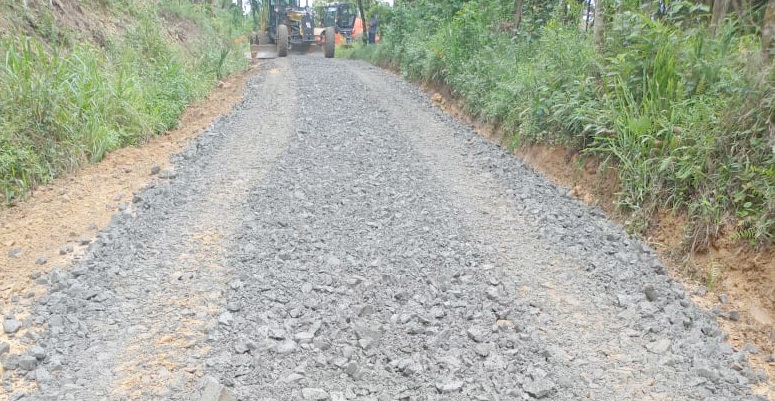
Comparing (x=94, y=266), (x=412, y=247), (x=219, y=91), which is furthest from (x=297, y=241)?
(x=219, y=91)

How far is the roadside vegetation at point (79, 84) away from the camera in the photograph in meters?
5.59

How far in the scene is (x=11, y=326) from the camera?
3.22 metres

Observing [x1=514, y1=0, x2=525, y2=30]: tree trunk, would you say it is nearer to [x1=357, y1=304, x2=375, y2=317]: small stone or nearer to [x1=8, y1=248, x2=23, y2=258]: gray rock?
[x1=357, y1=304, x2=375, y2=317]: small stone

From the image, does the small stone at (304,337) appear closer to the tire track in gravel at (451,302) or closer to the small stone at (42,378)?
the tire track in gravel at (451,302)

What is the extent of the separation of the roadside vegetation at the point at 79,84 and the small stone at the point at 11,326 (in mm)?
2375

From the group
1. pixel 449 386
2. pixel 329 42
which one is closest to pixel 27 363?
pixel 449 386

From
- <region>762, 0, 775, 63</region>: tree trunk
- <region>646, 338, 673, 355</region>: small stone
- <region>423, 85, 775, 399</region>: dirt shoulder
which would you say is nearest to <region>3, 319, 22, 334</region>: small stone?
<region>646, 338, 673, 355</region>: small stone

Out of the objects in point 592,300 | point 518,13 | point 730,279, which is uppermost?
point 518,13

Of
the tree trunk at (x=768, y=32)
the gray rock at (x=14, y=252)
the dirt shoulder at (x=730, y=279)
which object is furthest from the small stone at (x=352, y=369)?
the tree trunk at (x=768, y=32)

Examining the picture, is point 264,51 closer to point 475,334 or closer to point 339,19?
point 339,19

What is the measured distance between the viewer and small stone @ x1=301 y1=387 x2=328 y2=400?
2676 millimetres

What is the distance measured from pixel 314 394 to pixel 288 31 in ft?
68.4

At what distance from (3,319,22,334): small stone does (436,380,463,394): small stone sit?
7.91 ft

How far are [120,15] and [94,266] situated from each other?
8564 millimetres
